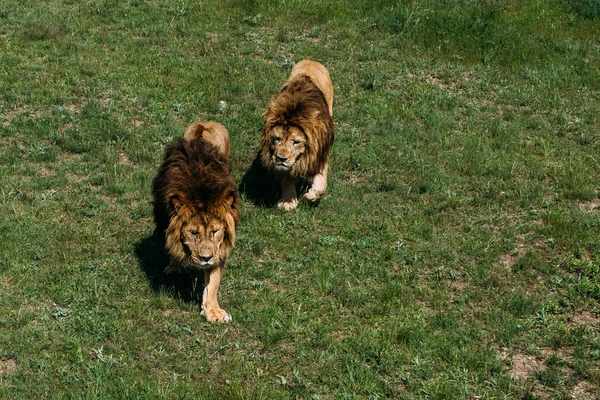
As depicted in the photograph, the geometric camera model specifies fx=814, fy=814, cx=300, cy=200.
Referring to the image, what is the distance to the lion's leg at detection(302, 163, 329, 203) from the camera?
11.4 m

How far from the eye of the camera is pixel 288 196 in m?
11.4

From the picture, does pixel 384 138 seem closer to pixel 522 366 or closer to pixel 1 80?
pixel 522 366

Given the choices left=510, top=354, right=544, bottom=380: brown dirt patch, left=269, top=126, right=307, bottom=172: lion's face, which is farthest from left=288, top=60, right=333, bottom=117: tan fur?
left=510, top=354, right=544, bottom=380: brown dirt patch

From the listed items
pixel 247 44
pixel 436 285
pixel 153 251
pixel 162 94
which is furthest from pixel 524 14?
pixel 153 251

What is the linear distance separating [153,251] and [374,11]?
9.89 m

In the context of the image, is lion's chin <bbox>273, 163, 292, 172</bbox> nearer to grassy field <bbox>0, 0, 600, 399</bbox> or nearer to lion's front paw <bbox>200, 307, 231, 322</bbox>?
grassy field <bbox>0, 0, 600, 399</bbox>

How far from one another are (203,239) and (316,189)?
3176mm

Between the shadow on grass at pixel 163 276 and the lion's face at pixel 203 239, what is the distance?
0.71 m

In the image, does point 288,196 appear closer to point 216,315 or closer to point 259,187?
A: point 259,187

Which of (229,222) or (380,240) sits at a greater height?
(229,222)

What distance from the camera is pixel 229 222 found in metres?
8.84

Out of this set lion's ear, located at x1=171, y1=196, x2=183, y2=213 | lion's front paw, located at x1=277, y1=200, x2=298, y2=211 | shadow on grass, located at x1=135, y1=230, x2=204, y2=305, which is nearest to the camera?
lion's ear, located at x1=171, y1=196, x2=183, y2=213

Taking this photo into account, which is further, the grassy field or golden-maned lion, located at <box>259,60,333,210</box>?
golden-maned lion, located at <box>259,60,333,210</box>

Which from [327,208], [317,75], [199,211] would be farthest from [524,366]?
[317,75]
